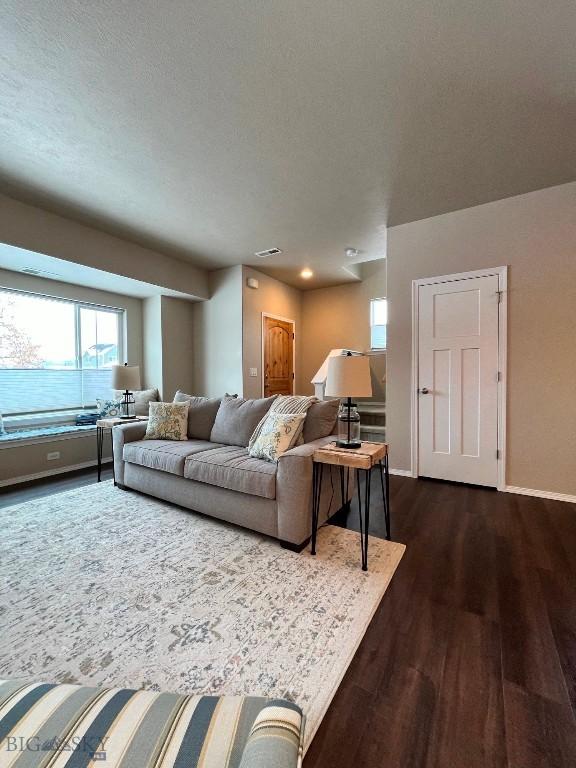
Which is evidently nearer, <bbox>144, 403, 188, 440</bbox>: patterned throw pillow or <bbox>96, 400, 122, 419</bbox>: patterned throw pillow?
<bbox>144, 403, 188, 440</bbox>: patterned throw pillow

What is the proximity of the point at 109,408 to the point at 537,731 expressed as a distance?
502 cm

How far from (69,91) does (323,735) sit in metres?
3.28

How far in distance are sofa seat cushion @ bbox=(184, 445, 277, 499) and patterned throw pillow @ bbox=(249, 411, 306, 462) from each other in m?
0.06

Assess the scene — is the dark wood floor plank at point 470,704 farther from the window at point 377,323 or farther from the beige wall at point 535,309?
the window at point 377,323

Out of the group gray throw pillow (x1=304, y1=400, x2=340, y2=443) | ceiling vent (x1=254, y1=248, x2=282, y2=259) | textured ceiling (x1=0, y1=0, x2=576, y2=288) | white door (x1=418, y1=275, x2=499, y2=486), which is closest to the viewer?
textured ceiling (x1=0, y1=0, x2=576, y2=288)

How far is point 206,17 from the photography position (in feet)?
5.07

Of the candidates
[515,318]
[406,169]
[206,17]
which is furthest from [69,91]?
[515,318]

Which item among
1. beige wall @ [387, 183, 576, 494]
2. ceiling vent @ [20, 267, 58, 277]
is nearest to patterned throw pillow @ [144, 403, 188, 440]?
ceiling vent @ [20, 267, 58, 277]

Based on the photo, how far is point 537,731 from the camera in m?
1.06

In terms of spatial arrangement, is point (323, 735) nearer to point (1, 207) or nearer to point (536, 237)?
point (536, 237)

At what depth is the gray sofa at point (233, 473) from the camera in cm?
210

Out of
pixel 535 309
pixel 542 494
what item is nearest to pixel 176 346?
pixel 535 309

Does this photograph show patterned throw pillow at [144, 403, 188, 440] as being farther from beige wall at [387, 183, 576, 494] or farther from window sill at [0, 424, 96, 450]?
beige wall at [387, 183, 576, 494]

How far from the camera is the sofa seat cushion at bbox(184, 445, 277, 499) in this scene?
2.19 metres
